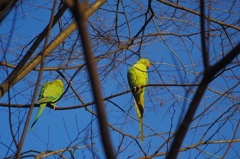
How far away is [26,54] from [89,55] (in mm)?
2677

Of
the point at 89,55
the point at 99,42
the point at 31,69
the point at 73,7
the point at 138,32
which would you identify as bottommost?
the point at 89,55

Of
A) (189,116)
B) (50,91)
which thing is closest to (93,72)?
(189,116)

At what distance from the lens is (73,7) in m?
0.77

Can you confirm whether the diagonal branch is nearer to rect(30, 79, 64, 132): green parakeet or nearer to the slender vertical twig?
the slender vertical twig

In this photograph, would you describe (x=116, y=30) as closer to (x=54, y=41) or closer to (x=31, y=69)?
(x=54, y=41)

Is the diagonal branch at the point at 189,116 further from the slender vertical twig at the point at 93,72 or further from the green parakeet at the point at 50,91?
the green parakeet at the point at 50,91

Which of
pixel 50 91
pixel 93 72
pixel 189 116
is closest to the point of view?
pixel 93 72

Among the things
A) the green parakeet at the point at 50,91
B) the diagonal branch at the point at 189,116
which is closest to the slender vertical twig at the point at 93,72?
the diagonal branch at the point at 189,116

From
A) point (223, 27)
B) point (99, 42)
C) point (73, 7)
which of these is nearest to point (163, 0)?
point (223, 27)

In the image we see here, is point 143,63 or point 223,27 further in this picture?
point 143,63

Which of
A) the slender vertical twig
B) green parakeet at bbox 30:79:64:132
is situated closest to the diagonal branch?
the slender vertical twig

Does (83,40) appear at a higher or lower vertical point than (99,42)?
lower

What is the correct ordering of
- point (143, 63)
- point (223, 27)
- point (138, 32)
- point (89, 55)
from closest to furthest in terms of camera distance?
point (89, 55) < point (223, 27) < point (138, 32) < point (143, 63)

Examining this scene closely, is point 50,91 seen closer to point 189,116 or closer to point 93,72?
point 189,116
